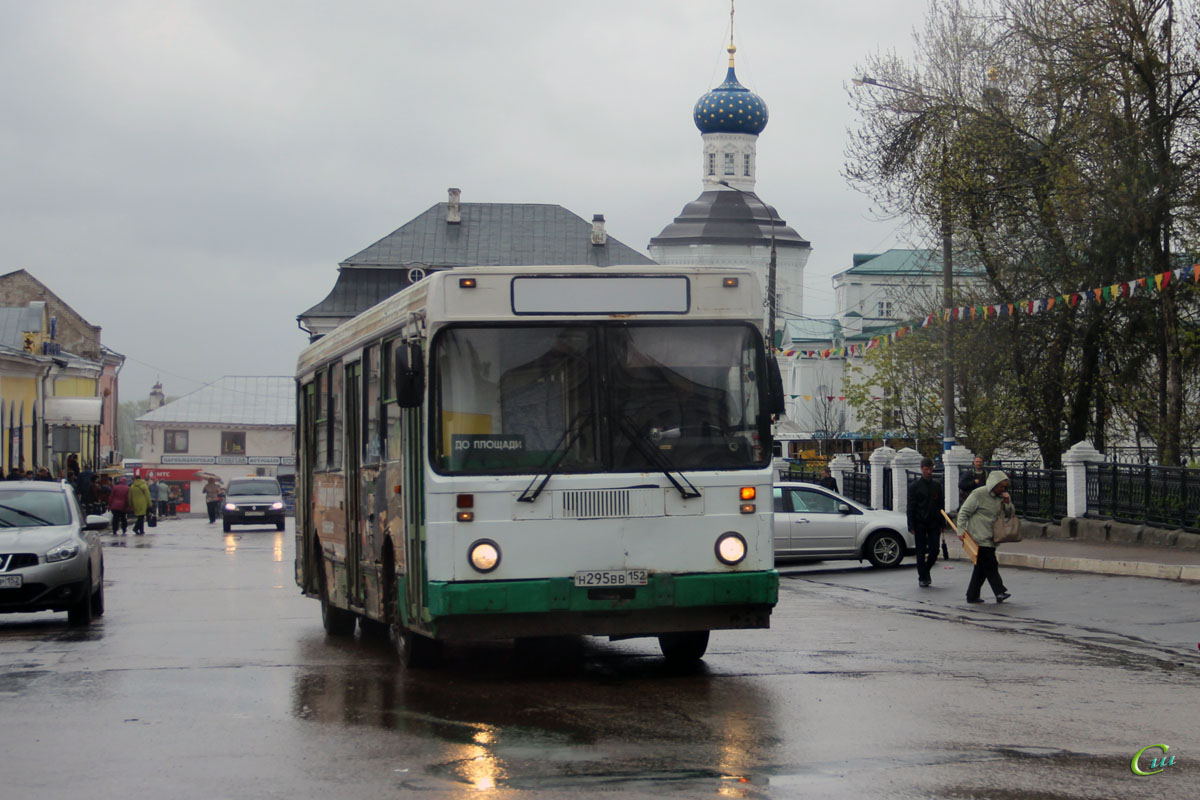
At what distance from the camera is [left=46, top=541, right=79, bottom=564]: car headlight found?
15922mm

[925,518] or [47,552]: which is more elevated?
[925,518]

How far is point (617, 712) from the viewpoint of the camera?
378 inches

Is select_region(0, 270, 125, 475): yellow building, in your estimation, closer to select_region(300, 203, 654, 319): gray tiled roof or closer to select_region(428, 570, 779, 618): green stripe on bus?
select_region(300, 203, 654, 319): gray tiled roof

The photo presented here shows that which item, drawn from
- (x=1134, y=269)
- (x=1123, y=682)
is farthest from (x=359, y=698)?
(x=1134, y=269)

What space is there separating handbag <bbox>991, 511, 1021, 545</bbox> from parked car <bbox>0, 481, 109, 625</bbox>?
9387 millimetres

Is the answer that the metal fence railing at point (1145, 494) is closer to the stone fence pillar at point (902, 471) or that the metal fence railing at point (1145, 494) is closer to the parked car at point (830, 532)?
the parked car at point (830, 532)

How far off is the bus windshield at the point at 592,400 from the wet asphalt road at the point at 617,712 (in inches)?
58.6

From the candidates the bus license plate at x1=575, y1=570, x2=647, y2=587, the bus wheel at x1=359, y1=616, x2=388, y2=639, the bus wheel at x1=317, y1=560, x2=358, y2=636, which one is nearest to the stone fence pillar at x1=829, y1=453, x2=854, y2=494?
the bus wheel at x1=359, y1=616, x2=388, y2=639

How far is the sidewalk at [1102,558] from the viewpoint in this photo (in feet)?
68.8

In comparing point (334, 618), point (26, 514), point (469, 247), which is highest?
point (469, 247)

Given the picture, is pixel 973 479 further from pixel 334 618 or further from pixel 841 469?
pixel 841 469

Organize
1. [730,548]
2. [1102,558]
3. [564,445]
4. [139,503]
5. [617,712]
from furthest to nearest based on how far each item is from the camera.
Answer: [139,503] → [1102,558] → [730,548] → [564,445] → [617,712]

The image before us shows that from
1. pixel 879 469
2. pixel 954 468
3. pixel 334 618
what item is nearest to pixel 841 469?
pixel 879 469

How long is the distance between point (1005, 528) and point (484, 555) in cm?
910
